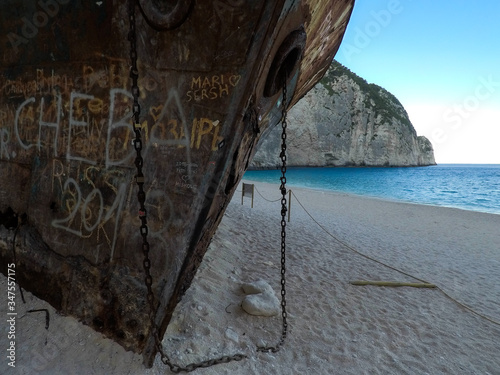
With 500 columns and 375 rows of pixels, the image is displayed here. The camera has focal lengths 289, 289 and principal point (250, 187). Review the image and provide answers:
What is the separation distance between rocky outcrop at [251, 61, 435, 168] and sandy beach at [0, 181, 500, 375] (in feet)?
160

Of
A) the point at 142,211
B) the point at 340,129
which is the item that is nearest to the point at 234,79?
the point at 142,211

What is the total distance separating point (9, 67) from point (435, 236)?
1180cm

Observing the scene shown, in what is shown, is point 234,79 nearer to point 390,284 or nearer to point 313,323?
point 313,323

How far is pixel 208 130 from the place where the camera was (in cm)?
212

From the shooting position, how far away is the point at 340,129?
194 feet

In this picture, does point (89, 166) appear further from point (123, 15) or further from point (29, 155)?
point (123, 15)

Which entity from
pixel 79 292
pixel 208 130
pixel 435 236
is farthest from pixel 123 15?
pixel 435 236

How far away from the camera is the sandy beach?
2.47 metres

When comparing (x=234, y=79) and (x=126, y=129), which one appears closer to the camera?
(x=234, y=79)

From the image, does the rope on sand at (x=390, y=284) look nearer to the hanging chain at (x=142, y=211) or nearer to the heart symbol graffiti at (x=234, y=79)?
the hanging chain at (x=142, y=211)

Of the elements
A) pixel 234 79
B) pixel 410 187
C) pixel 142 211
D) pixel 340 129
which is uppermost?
pixel 340 129

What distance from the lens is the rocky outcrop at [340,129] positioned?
56.2m

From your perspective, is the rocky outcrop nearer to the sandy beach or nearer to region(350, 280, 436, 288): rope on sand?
the sandy beach

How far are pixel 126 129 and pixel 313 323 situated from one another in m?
3.07
